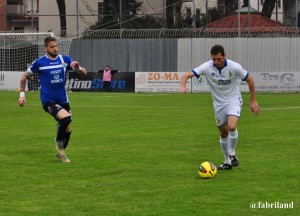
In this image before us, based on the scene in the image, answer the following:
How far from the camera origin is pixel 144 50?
56719 millimetres

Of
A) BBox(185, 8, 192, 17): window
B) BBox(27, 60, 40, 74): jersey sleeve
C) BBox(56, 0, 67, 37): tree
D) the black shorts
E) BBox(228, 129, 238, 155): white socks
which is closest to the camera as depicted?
BBox(228, 129, 238, 155): white socks

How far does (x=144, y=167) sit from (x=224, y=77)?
206 cm

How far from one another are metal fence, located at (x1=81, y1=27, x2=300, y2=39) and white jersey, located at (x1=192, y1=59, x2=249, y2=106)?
38083 millimetres

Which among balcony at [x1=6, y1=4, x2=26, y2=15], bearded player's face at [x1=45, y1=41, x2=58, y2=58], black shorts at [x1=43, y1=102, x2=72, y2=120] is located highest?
balcony at [x1=6, y1=4, x2=26, y2=15]

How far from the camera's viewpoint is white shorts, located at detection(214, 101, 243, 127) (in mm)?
15672

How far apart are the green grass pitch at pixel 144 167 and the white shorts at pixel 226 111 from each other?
0.86 m

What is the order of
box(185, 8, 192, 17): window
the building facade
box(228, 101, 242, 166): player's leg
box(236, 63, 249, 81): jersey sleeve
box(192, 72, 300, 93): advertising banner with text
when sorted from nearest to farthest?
box(236, 63, 249, 81): jersey sleeve → box(228, 101, 242, 166): player's leg → box(192, 72, 300, 93): advertising banner with text → the building facade → box(185, 8, 192, 17): window

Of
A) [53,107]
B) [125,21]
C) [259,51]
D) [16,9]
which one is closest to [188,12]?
[125,21]

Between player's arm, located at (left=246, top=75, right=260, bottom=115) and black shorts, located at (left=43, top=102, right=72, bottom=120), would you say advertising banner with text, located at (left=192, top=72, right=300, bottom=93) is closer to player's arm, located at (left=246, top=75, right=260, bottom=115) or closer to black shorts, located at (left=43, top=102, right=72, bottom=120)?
black shorts, located at (left=43, top=102, right=72, bottom=120)

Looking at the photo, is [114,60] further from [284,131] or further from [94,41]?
[284,131]

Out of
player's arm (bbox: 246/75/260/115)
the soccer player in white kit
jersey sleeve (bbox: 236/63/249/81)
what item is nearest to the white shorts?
the soccer player in white kit

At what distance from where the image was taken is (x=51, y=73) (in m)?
17.0

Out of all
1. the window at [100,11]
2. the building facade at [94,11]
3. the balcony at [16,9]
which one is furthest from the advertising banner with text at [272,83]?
the balcony at [16,9]

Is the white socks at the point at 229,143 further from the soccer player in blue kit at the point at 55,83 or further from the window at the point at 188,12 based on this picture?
the window at the point at 188,12
